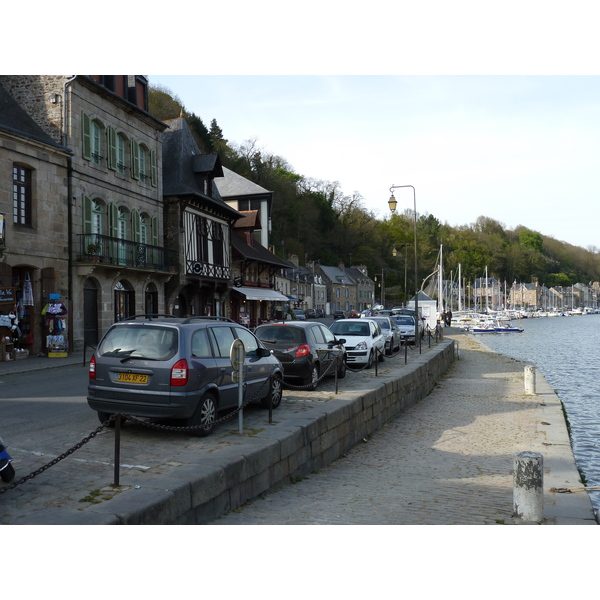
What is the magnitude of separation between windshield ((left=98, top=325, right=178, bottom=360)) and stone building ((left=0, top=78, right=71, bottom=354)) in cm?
1211

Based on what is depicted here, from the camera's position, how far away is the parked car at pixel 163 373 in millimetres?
7480

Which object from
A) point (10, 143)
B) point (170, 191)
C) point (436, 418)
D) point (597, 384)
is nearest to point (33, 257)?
point (10, 143)

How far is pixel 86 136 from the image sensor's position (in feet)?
75.7

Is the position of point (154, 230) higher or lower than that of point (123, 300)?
higher

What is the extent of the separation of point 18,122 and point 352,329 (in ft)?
43.4

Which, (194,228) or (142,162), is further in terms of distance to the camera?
(194,228)

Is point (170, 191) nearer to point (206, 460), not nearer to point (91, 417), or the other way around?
point (91, 417)

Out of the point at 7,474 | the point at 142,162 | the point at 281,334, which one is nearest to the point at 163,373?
the point at 7,474

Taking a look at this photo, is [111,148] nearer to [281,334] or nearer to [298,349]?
[281,334]

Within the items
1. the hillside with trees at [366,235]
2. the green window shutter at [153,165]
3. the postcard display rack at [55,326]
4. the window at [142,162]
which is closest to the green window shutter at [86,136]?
the window at [142,162]

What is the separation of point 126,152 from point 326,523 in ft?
78.1

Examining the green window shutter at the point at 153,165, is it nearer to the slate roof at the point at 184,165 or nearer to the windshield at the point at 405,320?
the slate roof at the point at 184,165

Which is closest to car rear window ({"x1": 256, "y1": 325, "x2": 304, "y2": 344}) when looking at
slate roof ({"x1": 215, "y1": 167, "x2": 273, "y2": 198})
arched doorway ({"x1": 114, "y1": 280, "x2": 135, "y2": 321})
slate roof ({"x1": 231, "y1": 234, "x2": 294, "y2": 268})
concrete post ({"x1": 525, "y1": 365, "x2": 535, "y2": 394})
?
concrete post ({"x1": 525, "y1": 365, "x2": 535, "y2": 394})

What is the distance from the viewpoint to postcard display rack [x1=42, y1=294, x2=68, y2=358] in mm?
20062
